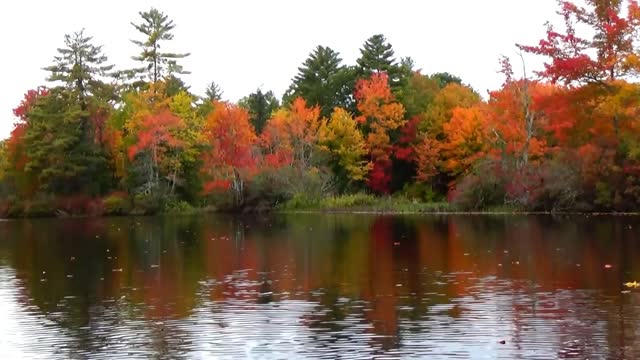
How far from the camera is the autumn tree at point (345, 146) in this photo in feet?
241

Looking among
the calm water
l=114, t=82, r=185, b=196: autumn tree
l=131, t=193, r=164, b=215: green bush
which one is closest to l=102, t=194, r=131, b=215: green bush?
l=131, t=193, r=164, b=215: green bush

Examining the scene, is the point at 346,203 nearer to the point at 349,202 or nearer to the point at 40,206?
the point at 349,202

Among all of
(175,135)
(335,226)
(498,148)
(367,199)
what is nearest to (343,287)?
(335,226)

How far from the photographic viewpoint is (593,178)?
2072 inches

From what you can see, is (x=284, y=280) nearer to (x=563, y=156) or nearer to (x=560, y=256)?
(x=560, y=256)

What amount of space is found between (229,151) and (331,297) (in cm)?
5384

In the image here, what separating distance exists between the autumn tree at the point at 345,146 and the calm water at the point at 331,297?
112 feet

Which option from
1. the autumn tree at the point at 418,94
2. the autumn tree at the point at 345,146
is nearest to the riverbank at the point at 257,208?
the autumn tree at the point at 345,146

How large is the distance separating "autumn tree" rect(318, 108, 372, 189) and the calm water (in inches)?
1347

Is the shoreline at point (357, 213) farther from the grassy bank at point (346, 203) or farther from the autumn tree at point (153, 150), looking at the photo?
the autumn tree at point (153, 150)

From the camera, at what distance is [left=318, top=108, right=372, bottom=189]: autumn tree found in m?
73.4

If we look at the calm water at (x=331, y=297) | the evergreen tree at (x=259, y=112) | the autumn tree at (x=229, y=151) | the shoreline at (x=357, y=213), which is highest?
the evergreen tree at (x=259, y=112)

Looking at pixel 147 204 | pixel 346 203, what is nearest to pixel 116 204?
pixel 147 204

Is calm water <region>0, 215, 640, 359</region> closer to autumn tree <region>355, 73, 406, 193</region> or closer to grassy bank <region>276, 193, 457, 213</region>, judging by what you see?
grassy bank <region>276, 193, 457, 213</region>
